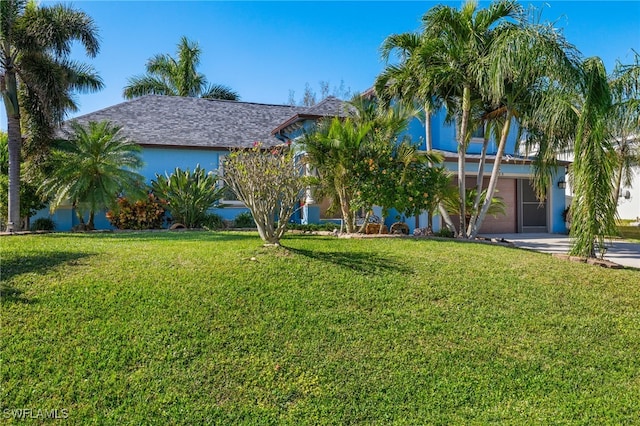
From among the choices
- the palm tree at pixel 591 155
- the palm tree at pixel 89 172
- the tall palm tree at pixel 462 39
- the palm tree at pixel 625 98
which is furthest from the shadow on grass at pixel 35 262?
the palm tree at pixel 625 98

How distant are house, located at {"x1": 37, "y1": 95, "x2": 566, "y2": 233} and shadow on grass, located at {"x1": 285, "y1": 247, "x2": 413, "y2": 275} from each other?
708 cm

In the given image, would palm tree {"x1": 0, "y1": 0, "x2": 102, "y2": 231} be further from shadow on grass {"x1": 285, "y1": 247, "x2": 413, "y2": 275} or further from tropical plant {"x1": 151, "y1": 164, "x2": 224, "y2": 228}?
shadow on grass {"x1": 285, "y1": 247, "x2": 413, "y2": 275}

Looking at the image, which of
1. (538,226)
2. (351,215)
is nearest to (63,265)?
(351,215)

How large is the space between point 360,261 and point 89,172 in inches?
366

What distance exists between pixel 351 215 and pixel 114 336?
764 cm

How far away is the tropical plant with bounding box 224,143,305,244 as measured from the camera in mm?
7148

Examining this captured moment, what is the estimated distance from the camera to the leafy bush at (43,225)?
46.6ft

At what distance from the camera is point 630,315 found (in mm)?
5965

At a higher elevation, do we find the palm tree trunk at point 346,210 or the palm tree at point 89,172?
the palm tree at point 89,172

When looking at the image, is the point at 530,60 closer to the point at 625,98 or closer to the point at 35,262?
the point at 625,98

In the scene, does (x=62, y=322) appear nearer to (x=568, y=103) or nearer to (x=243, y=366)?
(x=243, y=366)

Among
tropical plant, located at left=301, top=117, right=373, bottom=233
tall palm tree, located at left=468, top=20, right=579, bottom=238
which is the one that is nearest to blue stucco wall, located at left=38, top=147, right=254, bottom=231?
tropical plant, located at left=301, top=117, right=373, bottom=233

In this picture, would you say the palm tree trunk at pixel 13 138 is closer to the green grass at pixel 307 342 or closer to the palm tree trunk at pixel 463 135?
the green grass at pixel 307 342

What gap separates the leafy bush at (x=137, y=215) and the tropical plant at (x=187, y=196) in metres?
0.43
